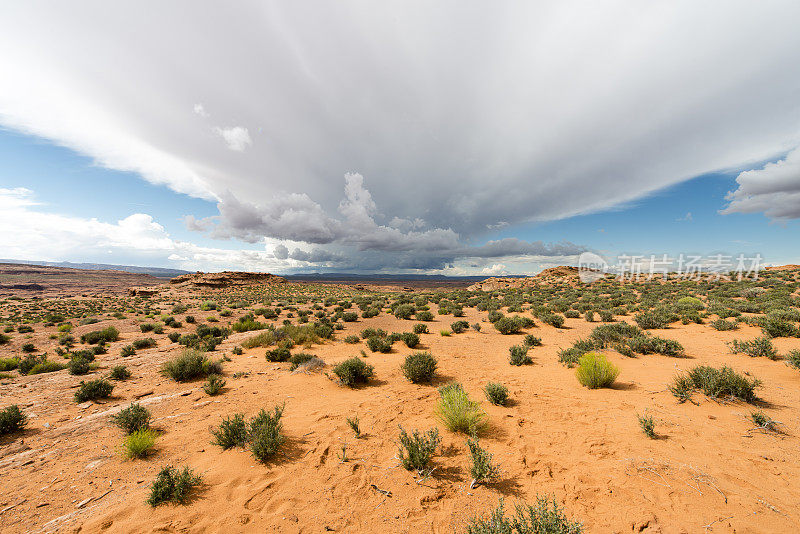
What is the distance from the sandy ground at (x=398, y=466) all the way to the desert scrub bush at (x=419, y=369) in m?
0.33

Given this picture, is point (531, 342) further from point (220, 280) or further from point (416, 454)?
point (220, 280)

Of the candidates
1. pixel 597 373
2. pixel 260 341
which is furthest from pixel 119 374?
pixel 597 373

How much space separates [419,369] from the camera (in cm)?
827

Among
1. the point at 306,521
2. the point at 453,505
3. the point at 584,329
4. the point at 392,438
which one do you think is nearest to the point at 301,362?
the point at 392,438

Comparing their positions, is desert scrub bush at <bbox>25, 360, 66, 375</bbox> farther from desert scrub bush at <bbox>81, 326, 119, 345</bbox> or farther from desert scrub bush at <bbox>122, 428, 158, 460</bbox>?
desert scrub bush at <bbox>122, 428, 158, 460</bbox>

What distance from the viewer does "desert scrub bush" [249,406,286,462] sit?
183 inches

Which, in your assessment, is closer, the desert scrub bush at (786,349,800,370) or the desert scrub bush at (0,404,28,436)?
the desert scrub bush at (0,404,28,436)

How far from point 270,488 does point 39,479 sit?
3765 mm

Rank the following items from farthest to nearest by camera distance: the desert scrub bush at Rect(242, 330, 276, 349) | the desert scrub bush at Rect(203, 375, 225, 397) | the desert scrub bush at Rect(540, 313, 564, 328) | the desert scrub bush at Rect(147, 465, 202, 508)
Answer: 1. the desert scrub bush at Rect(540, 313, 564, 328)
2. the desert scrub bush at Rect(242, 330, 276, 349)
3. the desert scrub bush at Rect(203, 375, 225, 397)
4. the desert scrub bush at Rect(147, 465, 202, 508)

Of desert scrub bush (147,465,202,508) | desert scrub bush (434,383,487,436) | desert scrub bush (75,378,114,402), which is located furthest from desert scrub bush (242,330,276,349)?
A: desert scrub bush (434,383,487,436)

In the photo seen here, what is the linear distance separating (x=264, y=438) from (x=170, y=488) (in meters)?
1.26

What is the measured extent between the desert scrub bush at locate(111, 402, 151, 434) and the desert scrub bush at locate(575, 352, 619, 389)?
10493 millimetres

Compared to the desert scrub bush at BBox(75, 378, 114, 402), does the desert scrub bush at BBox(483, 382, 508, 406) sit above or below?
above

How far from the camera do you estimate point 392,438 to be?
5352 mm
